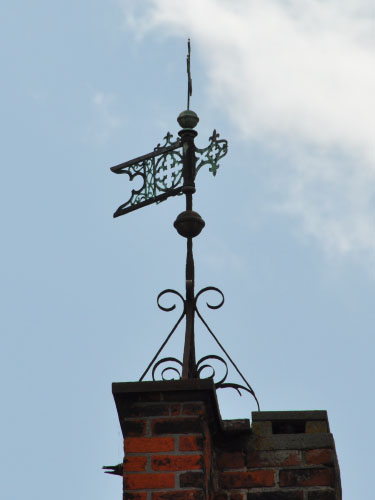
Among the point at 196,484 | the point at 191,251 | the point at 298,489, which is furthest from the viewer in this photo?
the point at 191,251

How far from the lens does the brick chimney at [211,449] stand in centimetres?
539

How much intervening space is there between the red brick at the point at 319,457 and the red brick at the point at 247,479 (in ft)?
0.61

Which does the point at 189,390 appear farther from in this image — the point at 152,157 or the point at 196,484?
the point at 152,157

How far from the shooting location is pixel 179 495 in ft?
17.4

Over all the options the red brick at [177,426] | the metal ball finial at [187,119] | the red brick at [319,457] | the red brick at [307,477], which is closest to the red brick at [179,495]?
the red brick at [177,426]

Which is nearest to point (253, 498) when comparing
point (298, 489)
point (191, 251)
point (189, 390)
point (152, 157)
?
point (298, 489)

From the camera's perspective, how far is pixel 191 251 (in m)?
6.45

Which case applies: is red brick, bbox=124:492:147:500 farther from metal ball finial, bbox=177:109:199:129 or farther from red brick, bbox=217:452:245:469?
metal ball finial, bbox=177:109:199:129

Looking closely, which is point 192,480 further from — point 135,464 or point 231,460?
point 231,460

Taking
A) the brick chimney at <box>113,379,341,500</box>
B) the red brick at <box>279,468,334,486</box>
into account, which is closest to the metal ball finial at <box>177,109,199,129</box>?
the brick chimney at <box>113,379,341,500</box>

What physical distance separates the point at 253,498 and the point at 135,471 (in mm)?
609

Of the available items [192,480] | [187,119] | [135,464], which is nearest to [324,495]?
[192,480]

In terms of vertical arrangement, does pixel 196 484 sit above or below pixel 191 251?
below

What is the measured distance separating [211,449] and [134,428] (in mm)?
412
